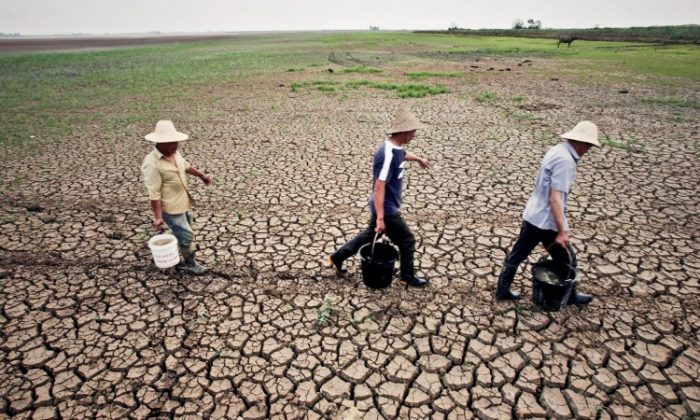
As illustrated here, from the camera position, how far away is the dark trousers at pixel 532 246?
3.52 metres

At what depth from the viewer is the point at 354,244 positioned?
4.07 meters

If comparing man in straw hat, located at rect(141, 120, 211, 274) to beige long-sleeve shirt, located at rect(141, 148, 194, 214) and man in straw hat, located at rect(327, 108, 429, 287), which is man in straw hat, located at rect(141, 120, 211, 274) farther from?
man in straw hat, located at rect(327, 108, 429, 287)

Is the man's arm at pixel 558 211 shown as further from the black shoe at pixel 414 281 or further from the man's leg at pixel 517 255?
the black shoe at pixel 414 281

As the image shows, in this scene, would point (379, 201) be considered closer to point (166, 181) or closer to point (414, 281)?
point (414, 281)

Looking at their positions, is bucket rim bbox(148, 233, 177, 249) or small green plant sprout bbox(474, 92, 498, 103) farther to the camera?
small green plant sprout bbox(474, 92, 498, 103)

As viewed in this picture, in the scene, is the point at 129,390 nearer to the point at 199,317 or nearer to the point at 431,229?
the point at 199,317

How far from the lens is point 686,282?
4.27 m

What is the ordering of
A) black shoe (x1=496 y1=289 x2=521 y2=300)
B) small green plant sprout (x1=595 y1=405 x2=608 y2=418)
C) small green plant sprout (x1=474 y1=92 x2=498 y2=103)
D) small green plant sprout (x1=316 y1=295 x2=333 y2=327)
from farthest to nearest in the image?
small green plant sprout (x1=474 y1=92 x2=498 y2=103), black shoe (x1=496 y1=289 x2=521 y2=300), small green plant sprout (x1=316 y1=295 x2=333 y2=327), small green plant sprout (x1=595 y1=405 x2=608 y2=418)

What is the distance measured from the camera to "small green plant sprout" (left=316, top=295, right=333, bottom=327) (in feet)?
12.5

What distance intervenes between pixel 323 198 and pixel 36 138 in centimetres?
912

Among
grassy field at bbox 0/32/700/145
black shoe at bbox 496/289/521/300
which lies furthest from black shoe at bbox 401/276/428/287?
grassy field at bbox 0/32/700/145

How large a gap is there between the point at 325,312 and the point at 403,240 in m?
1.13

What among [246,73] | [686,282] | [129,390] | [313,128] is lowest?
[129,390]

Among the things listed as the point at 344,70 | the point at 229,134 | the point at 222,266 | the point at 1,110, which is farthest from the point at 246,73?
the point at 222,266
